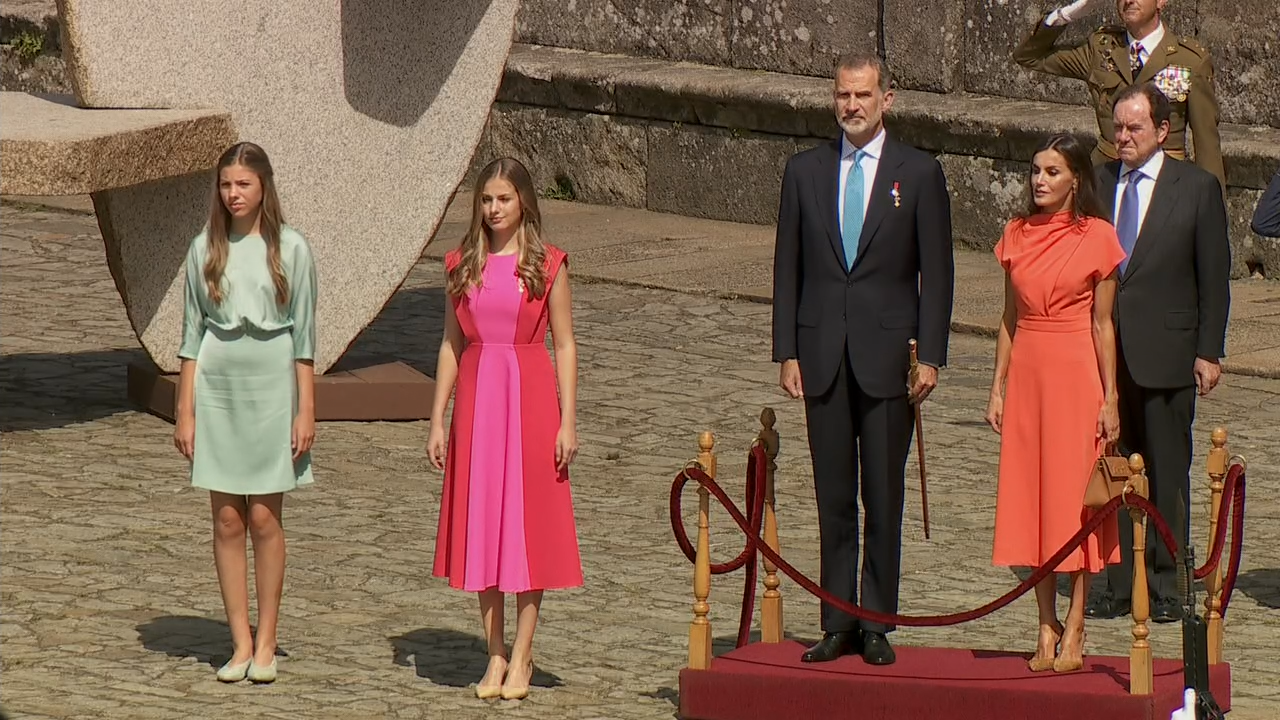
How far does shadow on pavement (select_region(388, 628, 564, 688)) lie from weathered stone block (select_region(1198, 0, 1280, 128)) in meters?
7.33

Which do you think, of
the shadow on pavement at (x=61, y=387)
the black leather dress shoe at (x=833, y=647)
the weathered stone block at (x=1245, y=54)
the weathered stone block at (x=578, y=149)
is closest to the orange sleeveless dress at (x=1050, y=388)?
the black leather dress shoe at (x=833, y=647)

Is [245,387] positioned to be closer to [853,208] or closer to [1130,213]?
[853,208]

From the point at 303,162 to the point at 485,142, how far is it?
635cm

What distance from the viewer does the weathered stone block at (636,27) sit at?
15.8 meters

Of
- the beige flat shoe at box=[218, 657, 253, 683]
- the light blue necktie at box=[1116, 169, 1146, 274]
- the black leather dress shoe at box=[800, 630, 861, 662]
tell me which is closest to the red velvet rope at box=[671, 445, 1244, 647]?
the black leather dress shoe at box=[800, 630, 861, 662]

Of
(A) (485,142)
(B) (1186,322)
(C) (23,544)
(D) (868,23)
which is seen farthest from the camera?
(A) (485,142)

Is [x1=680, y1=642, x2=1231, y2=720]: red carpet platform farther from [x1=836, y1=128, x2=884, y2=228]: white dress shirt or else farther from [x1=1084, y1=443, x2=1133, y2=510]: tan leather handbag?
[x1=836, y1=128, x2=884, y2=228]: white dress shirt

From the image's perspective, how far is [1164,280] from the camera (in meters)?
7.34

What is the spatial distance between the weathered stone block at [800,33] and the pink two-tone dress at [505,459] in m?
8.47

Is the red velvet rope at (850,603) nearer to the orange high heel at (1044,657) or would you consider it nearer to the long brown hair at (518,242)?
the orange high heel at (1044,657)

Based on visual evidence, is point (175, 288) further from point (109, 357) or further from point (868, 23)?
point (868, 23)

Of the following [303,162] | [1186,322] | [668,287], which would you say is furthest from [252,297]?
[668,287]

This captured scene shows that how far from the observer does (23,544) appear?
8.09 metres

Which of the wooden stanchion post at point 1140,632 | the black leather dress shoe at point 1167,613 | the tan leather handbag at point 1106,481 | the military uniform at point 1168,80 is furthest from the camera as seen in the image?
the military uniform at point 1168,80
